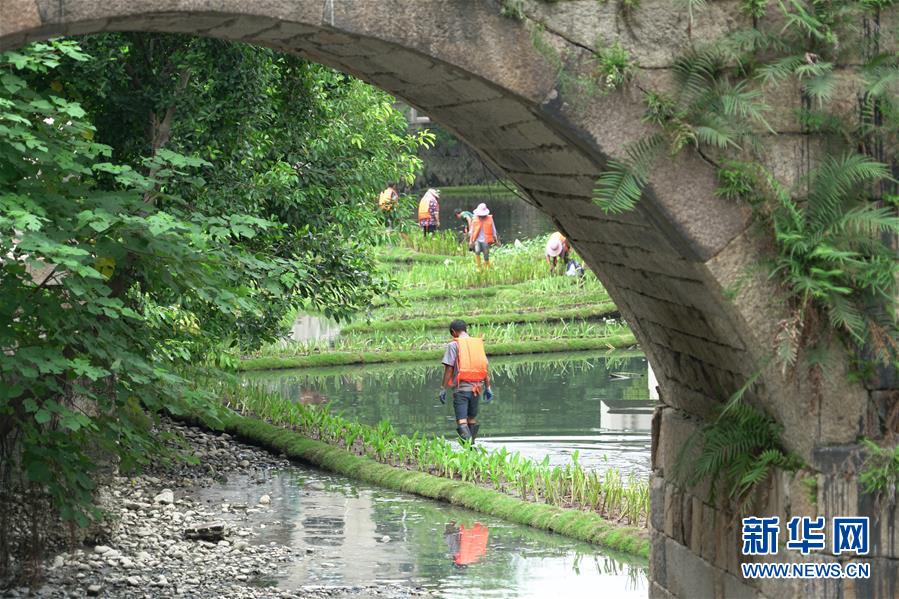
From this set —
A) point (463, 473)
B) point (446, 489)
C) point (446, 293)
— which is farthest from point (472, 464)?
point (446, 293)

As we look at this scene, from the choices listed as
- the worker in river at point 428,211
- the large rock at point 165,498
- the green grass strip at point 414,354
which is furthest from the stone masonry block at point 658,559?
the worker in river at point 428,211

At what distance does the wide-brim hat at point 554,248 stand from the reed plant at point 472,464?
10.3 m

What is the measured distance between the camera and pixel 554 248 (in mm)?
24984

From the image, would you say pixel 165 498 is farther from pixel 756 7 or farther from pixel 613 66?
pixel 756 7

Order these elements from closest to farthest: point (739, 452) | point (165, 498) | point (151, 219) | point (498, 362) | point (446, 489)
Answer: point (739, 452) < point (151, 219) < point (165, 498) < point (446, 489) < point (498, 362)

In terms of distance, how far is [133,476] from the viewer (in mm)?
11977

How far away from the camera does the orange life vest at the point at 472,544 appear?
9.48 m

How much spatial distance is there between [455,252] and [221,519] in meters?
17.1

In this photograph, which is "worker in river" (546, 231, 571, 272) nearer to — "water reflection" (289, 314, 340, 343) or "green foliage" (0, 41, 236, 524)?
"water reflection" (289, 314, 340, 343)

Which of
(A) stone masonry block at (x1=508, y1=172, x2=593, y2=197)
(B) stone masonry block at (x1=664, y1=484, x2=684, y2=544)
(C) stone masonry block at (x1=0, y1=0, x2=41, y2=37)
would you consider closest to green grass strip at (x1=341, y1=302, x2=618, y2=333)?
(B) stone masonry block at (x1=664, y1=484, x2=684, y2=544)

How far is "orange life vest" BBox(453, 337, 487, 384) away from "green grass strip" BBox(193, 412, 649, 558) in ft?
3.67

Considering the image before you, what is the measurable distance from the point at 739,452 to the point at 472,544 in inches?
163

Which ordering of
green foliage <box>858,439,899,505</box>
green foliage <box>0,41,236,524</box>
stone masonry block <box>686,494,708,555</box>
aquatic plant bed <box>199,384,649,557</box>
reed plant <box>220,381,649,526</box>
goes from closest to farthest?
green foliage <box>858,439,899,505</box>, green foliage <box>0,41,236,524</box>, stone masonry block <box>686,494,708,555</box>, aquatic plant bed <box>199,384,649,557</box>, reed plant <box>220,381,649,526</box>

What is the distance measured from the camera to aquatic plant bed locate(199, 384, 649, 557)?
1016 cm
